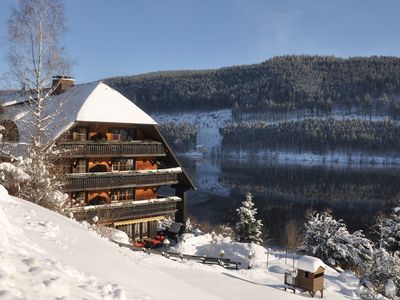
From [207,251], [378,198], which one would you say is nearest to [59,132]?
[207,251]

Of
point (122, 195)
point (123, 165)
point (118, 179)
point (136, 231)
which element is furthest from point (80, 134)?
point (136, 231)

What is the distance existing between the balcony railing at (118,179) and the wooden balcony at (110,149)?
125 centimetres

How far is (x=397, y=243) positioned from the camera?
1260 inches

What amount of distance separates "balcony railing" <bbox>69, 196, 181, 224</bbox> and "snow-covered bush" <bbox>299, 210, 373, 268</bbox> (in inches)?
437

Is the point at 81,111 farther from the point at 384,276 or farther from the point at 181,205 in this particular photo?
the point at 384,276

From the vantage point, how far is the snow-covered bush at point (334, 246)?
32844 millimetres

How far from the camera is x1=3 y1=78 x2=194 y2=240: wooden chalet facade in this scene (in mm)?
25984

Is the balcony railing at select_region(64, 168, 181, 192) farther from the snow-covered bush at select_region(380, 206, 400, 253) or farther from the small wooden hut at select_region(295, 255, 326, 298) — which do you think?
the snow-covered bush at select_region(380, 206, 400, 253)

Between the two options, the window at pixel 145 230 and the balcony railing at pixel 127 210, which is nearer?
the balcony railing at pixel 127 210

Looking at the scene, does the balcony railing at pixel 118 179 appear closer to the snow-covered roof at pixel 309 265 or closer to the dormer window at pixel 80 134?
the dormer window at pixel 80 134

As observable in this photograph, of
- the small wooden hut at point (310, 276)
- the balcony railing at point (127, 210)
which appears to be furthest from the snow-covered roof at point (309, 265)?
the balcony railing at point (127, 210)

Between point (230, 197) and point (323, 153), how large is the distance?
4658 inches

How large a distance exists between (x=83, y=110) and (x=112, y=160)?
445cm

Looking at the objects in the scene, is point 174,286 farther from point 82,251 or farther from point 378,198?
point 378,198
